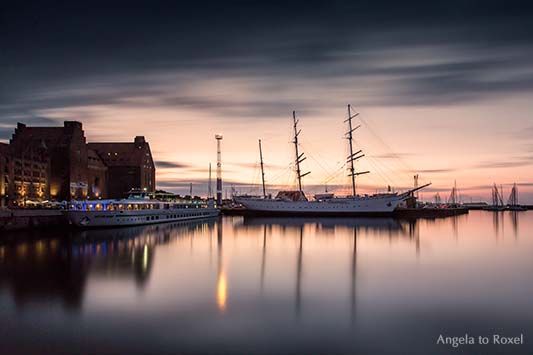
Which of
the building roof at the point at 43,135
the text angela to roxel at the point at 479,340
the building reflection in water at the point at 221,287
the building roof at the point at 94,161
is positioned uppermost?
the building roof at the point at 43,135

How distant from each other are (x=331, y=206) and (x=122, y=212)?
56.5 m

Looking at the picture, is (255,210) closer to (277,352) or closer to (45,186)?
(45,186)

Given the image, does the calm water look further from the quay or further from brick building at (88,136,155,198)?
brick building at (88,136,155,198)

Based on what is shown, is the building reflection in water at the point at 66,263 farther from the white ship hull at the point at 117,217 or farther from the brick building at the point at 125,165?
the brick building at the point at 125,165

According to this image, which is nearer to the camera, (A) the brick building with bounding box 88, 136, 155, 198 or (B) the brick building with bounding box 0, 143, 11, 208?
(B) the brick building with bounding box 0, 143, 11, 208

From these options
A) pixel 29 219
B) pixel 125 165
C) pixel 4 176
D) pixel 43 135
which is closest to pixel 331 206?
pixel 125 165

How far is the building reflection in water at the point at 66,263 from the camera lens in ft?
71.9

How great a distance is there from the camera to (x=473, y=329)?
17.0m

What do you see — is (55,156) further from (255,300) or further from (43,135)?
(255,300)

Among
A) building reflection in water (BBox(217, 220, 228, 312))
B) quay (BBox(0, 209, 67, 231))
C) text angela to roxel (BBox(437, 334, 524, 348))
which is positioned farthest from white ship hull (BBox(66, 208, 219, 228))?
text angela to roxel (BBox(437, 334, 524, 348))

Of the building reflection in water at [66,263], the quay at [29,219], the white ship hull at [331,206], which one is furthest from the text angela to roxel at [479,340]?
the white ship hull at [331,206]

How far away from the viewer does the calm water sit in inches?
601

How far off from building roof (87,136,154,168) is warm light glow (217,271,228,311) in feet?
328

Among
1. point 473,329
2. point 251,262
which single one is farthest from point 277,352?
point 251,262
